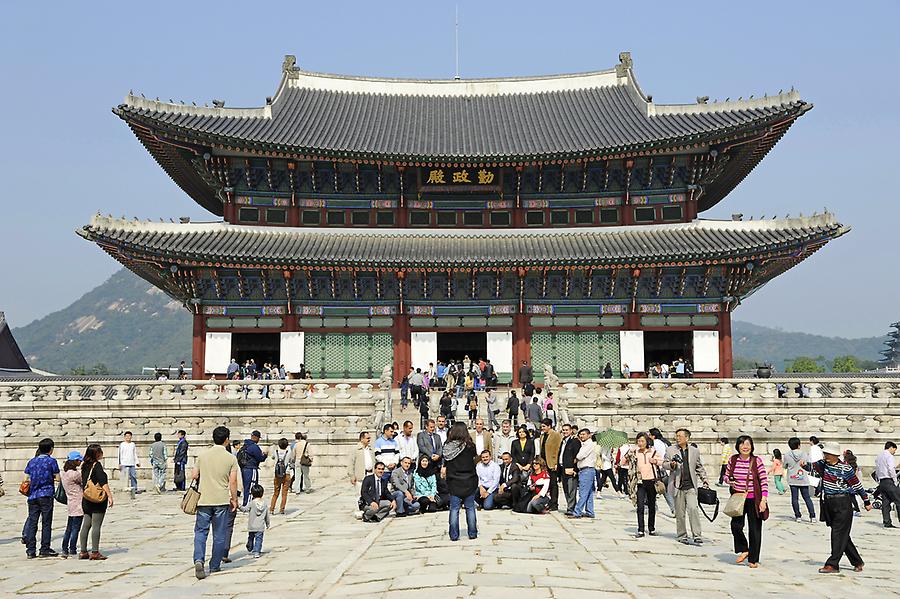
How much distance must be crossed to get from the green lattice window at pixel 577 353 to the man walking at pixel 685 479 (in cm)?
2024

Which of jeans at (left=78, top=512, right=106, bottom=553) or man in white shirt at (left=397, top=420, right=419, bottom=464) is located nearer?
jeans at (left=78, top=512, right=106, bottom=553)

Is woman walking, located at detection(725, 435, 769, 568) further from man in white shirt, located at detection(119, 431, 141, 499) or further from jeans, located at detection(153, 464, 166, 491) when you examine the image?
jeans, located at detection(153, 464, 166, 491)

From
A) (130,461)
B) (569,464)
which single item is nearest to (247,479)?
(569,464)

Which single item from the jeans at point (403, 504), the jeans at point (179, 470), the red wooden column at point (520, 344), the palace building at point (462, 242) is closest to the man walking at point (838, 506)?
the jeans at point (403, 504)

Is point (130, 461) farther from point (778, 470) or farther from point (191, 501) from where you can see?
point (778, 470)

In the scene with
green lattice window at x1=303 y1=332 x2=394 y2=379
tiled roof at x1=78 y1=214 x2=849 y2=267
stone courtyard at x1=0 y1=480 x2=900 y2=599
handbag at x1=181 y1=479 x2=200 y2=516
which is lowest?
stone courtyard at x1=0 y1=480 x2=900 y2=599

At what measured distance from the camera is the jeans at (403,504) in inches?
596

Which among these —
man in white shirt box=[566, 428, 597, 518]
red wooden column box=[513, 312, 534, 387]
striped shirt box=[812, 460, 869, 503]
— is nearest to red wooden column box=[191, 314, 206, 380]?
red wooden column box=[513, 312, 534, 387]

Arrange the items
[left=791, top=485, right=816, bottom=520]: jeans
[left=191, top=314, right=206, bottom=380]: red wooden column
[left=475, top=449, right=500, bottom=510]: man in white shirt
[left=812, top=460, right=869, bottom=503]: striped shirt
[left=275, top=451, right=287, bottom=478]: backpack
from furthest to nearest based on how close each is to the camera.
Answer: [left=191, top=314, right=206, bottom=380]: red wooden column, [left=791, top=485, right=816, bottom=520]: jeans, [left=275, top=451, right=287, bottom=478]: backpack, [left=475, top=449, right=500, bottom=510]: man in white shirt, [left=812, top=460, right=869, bottom=503]: striped shirt

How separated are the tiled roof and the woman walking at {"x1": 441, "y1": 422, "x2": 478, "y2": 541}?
19.7 meters

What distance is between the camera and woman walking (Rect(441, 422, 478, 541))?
12141mm

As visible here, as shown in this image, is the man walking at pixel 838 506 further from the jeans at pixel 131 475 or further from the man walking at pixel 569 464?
the jeans at pixel 131 475

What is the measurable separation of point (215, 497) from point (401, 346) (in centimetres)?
2315

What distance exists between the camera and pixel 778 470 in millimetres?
20156
